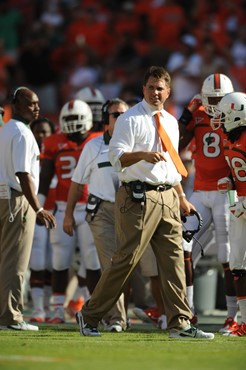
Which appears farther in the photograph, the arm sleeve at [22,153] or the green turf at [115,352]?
the arm sleeve at [22,153]

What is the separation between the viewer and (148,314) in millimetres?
12609

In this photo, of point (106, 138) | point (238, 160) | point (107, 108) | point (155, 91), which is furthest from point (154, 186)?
point (107, 108)

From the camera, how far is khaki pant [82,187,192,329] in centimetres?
999

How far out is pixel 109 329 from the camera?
11.5 m

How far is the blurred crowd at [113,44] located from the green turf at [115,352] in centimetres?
851

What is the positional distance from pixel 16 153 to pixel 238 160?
1919 millimetres

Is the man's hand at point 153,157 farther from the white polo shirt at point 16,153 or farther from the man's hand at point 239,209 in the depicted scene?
the white polo shirt at point 16,153

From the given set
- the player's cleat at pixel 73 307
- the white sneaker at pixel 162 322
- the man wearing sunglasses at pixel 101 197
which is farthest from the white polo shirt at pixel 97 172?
the player's cleat at pixel 73 307

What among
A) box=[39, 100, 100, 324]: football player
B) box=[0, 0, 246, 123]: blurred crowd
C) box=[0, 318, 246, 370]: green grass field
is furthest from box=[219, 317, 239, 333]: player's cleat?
box=[0, 0, 246, 123]: blurred crowd

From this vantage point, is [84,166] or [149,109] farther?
[84,166]

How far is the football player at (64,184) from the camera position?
12.6m

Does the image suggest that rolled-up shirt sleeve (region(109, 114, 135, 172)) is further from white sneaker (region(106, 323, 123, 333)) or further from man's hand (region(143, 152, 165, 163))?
white sneaker (region(106, 323, 123, 333))

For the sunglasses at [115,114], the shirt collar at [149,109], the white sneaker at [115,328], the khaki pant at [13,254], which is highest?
the sunglasses at [115,114]

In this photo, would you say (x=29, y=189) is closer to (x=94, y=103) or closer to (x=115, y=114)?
(x=115, y=114)
